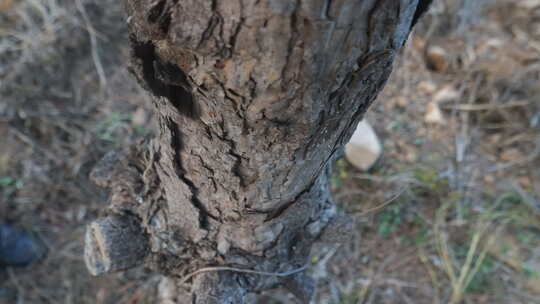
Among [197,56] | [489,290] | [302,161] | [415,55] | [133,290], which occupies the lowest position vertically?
[489,290]

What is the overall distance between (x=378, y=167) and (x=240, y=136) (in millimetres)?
1338

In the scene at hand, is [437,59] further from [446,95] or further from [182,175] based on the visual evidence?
[182,175]

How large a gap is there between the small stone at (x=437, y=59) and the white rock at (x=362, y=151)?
0.81m

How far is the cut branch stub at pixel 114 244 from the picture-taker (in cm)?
78

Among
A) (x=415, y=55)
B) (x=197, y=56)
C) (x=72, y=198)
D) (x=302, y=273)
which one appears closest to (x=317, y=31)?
(x=197, y=56)

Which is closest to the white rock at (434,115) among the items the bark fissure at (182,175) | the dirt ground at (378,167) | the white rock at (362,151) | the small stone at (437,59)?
the dirt ground at (378,167)

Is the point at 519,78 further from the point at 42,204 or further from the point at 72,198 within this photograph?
the point at 42,204

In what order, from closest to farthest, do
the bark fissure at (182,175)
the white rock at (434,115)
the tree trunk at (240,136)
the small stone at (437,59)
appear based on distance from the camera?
the tree trunk at (240,136) → the bark fissure at (182,175) → the white rock at (434,115) → the small stone at (437,59)

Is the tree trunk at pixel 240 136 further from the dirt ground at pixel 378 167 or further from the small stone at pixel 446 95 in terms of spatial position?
the small stone at pixel 446 95

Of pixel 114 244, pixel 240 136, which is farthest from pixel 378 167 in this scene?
pixel 240 136

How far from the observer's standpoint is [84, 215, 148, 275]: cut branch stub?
0.78m

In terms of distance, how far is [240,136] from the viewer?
0.47 meters

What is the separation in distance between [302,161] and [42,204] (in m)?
1.55

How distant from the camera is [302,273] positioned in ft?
2.90
